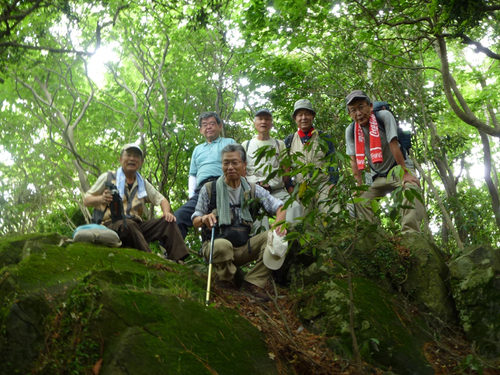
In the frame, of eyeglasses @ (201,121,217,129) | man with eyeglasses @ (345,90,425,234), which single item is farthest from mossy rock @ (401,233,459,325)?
eyeglasses @ (201,121,217,129)

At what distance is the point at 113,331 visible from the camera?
312cm

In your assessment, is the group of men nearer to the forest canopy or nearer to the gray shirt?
the gray shirt

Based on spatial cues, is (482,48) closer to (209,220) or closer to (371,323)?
(371,323)

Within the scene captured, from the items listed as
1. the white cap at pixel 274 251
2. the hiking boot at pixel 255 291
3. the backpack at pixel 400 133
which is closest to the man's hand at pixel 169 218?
the hiking boot at pixel 255 291

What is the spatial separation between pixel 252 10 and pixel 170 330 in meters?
6.51

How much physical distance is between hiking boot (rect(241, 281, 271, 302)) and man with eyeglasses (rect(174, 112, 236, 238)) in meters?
1.36

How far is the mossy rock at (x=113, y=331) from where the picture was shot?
2.96 m

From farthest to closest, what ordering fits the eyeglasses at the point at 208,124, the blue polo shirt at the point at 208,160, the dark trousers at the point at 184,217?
1. the eyeglasses at the point at 208,124
2. the blue polo shirt at the point at 208,160
3. the dark trousers at the point at 184,217

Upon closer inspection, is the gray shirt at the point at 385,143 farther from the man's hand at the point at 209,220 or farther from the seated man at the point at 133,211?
the seated man at the point at 133,211

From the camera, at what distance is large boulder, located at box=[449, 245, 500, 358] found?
5090 mm

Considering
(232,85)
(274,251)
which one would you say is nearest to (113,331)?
(274,251)

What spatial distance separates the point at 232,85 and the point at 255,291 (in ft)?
19.8

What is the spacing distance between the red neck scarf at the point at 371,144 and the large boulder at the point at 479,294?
1665 mm

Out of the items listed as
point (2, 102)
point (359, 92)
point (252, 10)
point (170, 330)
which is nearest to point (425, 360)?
point (170, 330)
